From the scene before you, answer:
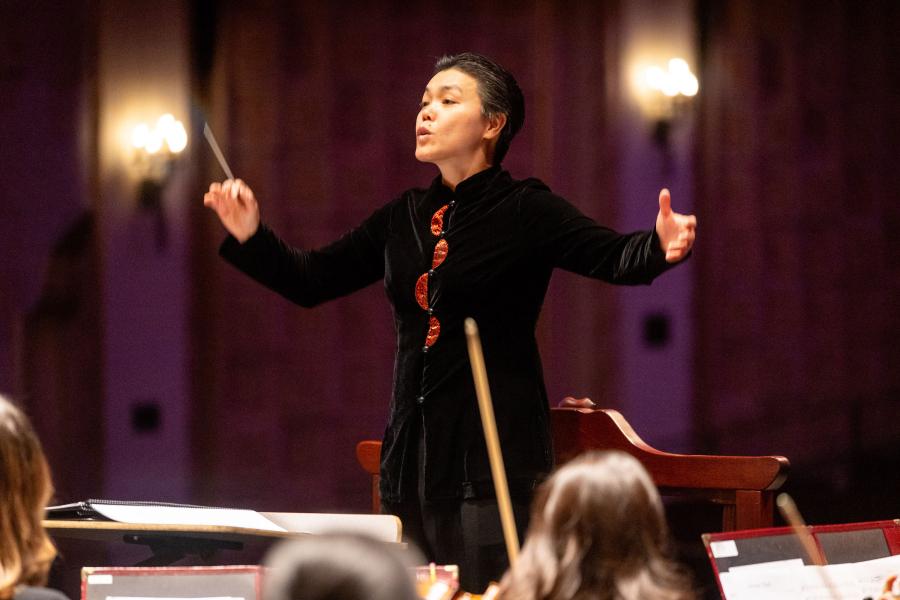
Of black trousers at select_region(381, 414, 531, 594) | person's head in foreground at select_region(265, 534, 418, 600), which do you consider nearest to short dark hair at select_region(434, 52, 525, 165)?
black trousers at select_region(381, 414, 531, 594)

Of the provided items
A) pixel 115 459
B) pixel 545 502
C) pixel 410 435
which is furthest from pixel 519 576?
pixel 115 459

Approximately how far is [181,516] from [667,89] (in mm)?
3394

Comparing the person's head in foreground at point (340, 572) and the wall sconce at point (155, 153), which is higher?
the wall sconce at point (155, 153)

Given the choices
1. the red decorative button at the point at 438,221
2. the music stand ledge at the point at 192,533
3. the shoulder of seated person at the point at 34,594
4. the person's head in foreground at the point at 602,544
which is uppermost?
the red decorative button at the point at 438,221

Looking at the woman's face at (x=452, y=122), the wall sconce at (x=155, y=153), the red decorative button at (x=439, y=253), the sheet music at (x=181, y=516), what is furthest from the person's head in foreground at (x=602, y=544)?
the wall sconce at (x=155, y=153)

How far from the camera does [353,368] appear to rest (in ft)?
16.0

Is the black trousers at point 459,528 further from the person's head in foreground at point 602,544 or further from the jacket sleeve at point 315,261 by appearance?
the person's head in foreground at point 602,544

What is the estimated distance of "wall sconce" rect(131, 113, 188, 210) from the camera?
4578mm

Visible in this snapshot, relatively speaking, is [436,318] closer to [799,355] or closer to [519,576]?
[519,576]

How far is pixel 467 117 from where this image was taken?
2.41 meters

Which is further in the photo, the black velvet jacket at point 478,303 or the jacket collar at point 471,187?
the jacket collar at point 471,187

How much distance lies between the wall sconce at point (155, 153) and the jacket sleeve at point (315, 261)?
7.51 feet

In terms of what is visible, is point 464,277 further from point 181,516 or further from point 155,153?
point 155,153

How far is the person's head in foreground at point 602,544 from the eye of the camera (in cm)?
128
